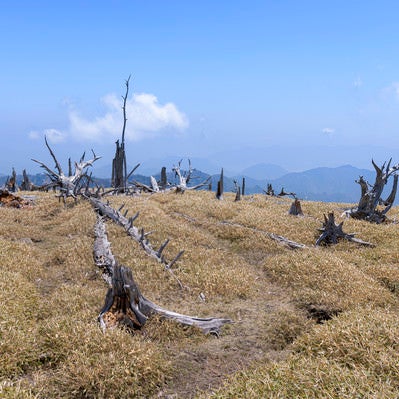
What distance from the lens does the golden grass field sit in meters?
6.83

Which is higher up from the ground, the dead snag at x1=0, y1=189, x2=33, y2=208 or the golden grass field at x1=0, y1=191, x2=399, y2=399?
the dead snag at x1=0, y1=189, x2=33, y2=208

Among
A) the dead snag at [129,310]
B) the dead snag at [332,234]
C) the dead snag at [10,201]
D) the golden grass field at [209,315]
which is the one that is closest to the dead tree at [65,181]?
the dead snag at [10,201]

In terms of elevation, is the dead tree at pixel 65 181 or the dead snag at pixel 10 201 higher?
the dead tree at pixel 65 181

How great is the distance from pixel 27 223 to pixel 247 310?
1556 cm

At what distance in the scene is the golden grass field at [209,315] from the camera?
6.83 metres

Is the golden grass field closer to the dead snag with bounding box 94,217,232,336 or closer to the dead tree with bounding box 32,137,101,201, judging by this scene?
the dead snag with bounding box 94,217,232,336

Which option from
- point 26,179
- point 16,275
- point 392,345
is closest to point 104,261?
point 16,275

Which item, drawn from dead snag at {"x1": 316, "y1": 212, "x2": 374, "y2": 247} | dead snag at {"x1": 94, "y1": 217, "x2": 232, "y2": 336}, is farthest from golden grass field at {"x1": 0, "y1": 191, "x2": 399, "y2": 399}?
dead snag at {"x1": 316, "y1": 212, "x2": 374, "y2": 247}

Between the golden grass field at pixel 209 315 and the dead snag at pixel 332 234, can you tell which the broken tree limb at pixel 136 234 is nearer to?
the golden grass field at pixel 209 315

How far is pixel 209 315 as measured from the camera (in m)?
10.5

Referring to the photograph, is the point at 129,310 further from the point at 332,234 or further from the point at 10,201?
the point at 10,201

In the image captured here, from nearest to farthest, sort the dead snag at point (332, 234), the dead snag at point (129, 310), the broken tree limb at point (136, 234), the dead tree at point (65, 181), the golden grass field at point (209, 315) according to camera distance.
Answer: the golden grass field at point (209, 315), the dead snag at point (129, 310), the broken tree limb at point (136, 234), the dead snag at point (332, 234), the dead tree at point (65, 181)

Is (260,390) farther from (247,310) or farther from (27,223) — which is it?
(27,223)

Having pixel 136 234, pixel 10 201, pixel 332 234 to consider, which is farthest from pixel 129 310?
pixel 10 201
